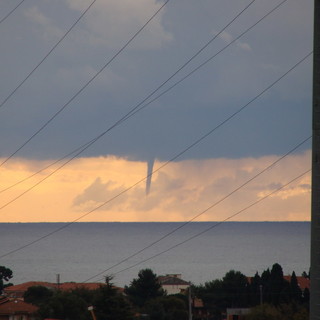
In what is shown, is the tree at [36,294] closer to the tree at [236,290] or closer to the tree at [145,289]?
the tree at [145,289]

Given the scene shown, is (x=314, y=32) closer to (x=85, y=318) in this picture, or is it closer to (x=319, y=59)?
(x=319, y=59)

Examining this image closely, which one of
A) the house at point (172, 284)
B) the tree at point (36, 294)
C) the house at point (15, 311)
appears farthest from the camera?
the house at point (172, 284)

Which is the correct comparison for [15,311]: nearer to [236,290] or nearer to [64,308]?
[64,308]

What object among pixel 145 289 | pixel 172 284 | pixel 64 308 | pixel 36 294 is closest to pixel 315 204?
pixel 64 308

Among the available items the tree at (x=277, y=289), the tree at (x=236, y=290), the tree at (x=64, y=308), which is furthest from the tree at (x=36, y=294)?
the tree at (x=64, y=308)

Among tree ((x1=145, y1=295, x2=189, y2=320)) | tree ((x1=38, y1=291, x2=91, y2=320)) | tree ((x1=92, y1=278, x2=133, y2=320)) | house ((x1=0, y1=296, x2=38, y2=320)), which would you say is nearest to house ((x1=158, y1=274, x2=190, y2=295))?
tree ((x1=145, y1=295, x2=189, y2=320))

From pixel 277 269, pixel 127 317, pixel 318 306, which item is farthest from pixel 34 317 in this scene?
pixel 318 306

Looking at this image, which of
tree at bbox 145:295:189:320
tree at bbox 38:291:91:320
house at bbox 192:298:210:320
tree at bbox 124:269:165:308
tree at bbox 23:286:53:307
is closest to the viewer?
tree at bbox 38:291:91:320

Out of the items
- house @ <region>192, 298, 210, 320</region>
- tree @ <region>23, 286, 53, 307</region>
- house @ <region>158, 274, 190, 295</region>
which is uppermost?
house @ <region>158, 274, 190, 295</region>

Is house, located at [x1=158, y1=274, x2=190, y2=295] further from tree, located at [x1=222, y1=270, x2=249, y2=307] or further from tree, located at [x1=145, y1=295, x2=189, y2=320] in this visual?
tree, located at [x1=145, y1=295, x2=189, y2=320]

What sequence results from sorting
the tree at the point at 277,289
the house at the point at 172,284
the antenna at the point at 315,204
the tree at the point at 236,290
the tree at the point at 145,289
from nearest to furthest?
the antenna at the point at 315,204, the tree at the point at 277,289, the tree at the point at 236,290, the tree at the point at 145,289, the house at the point at 172,284

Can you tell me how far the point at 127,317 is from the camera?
183ft

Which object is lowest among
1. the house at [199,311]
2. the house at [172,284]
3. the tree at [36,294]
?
the house at [199,311]

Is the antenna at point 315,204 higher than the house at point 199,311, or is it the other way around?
the antenna at point 315,204
